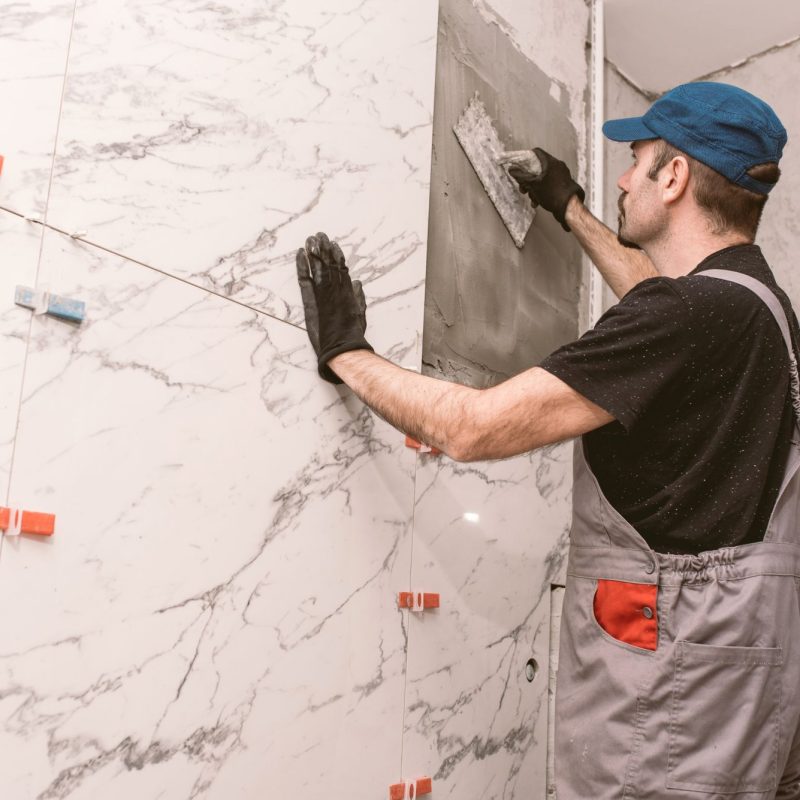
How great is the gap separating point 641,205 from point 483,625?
37.7 inches

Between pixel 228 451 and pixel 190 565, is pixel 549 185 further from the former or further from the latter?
pixel 190 565

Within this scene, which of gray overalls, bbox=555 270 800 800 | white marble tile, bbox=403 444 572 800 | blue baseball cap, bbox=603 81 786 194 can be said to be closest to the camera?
gray overalls, bbox=555 270 800 800

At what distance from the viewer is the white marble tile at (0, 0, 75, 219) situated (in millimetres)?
1182

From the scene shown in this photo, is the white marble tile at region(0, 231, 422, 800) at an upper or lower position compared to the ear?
lower

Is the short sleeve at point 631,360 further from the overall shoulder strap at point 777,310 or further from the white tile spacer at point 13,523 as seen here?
the white tile spacer at point 13,523

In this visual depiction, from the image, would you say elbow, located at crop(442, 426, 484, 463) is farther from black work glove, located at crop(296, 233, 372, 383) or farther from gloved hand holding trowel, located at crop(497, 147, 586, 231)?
gloved hand holding trowel, located at crop(497, 147, 586, 231)

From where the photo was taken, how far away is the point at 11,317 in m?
1.16

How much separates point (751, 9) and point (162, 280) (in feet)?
7.59

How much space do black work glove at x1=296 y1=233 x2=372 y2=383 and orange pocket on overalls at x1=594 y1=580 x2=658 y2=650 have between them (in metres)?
0.59

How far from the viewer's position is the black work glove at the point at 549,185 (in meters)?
2.21

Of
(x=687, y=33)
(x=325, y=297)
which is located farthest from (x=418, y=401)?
(x=687, y=33)

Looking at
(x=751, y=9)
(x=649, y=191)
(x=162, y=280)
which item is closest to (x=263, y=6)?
(x=162, y=280)

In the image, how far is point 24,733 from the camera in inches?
43.4

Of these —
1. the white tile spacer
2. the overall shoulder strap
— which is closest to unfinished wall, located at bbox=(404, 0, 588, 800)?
the overall shoulder strap
